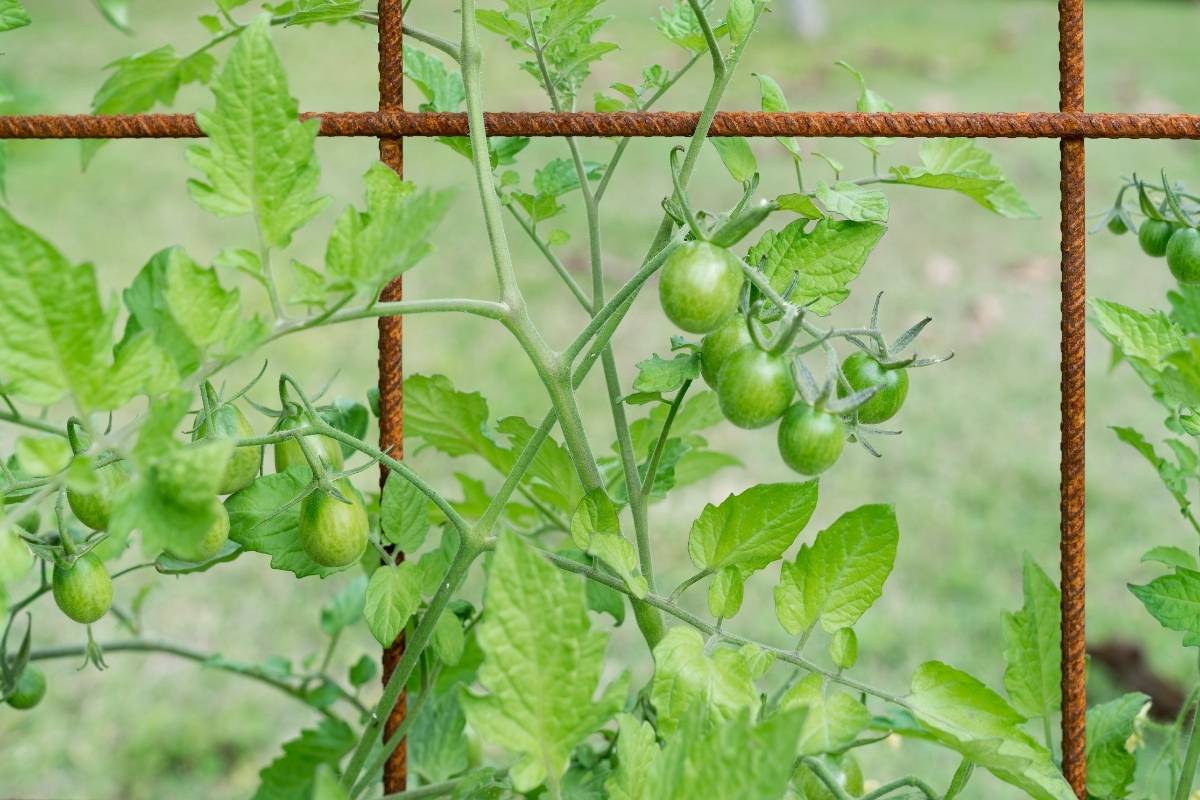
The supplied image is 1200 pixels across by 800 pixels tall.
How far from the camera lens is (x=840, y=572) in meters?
0.63

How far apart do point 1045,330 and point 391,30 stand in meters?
2.78

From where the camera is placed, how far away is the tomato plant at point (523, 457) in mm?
472

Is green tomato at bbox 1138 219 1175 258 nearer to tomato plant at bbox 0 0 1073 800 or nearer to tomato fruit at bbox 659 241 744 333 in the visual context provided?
tomato plant at bbox 0 0 1073 800

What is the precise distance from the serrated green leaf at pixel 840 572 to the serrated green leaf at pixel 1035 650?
14 cm

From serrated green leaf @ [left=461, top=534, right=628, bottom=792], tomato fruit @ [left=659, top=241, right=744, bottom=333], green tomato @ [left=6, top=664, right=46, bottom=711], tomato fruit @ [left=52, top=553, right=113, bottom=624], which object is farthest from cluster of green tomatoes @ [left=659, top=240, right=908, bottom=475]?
green tomato @ [left=6, top=664, right=46, bottom=711]

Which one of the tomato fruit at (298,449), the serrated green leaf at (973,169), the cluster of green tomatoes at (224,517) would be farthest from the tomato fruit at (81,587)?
the serrated green leaf at (973,169)

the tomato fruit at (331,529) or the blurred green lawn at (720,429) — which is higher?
the tomato fruit at (331,529)

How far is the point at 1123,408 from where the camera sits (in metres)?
2.65

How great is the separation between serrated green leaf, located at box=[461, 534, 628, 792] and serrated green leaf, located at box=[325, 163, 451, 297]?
0.11 metres

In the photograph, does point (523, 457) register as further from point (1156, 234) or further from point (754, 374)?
point (1156, 234)

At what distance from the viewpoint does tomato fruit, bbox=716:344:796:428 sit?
53 centimetres

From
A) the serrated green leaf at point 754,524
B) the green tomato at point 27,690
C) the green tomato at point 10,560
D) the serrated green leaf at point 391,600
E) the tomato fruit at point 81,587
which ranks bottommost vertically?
the green tomato at point 27,690

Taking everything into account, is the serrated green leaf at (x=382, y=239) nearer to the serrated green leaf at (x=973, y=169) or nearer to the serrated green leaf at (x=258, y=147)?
the serrated green leaf at (x=258, y=147)

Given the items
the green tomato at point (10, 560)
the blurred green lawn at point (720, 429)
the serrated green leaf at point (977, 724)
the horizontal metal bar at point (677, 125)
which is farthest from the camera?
the blurred green lawn at point (720, 429)
